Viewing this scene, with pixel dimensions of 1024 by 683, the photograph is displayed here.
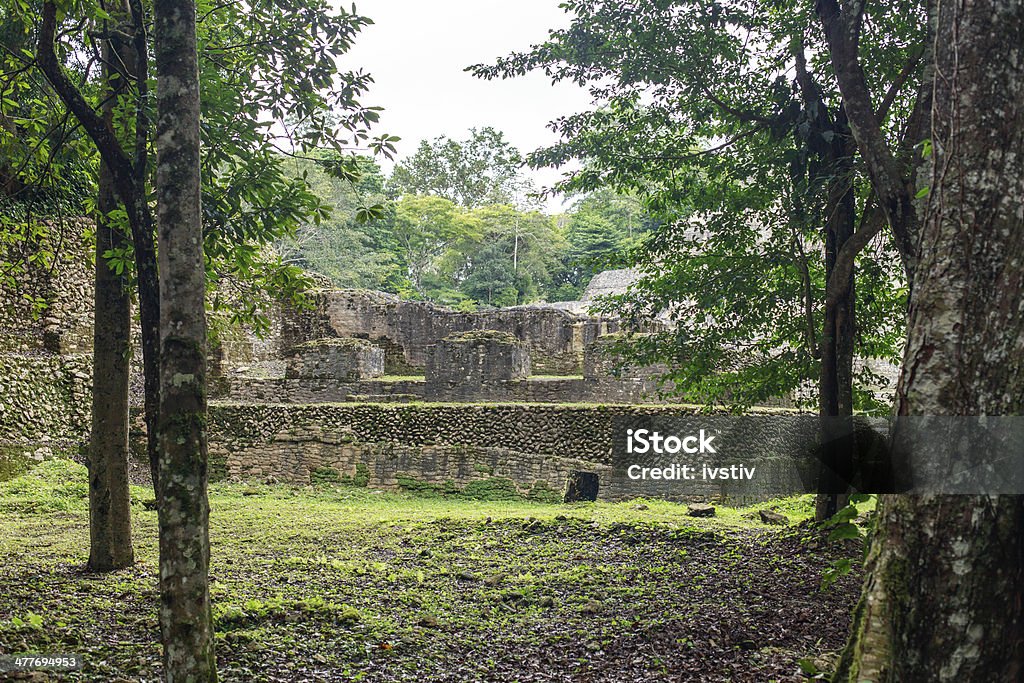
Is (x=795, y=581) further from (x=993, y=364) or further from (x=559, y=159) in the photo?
(x=559, y=159)

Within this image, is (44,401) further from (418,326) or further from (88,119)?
(418,326)

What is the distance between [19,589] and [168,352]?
357 cm

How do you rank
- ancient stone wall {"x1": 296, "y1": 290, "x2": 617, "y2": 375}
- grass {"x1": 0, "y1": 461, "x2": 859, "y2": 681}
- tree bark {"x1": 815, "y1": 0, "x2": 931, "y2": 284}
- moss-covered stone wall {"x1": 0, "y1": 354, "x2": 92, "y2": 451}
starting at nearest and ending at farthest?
grass {"x1": 0, "y1": 461, "x2": 859, "y2": 681} < tree bark {"x1": 815, "y1": 0, "x2": 931, "y2": 284} < moss-covered stone wall {"x1": 0, "y1": 354, "x2": 92, "y2": 451} < ancient stone wall {"x1": 296, "y1": 290, "x2": 617, "y2": 375}

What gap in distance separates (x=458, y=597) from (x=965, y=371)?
13.6ft

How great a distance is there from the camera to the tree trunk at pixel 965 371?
2381 millimetres

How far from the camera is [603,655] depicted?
445 centimetres

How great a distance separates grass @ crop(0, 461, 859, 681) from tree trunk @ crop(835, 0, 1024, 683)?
1576 mm

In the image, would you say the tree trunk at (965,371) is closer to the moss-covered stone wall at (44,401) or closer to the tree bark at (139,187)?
the tree bark at (139,187)

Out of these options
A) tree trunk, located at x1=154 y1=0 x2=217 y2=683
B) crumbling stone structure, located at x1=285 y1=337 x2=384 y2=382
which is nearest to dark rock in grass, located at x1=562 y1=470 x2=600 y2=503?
crumbling stone structure, located at x1=285 y1=337 x2=384 y2=382

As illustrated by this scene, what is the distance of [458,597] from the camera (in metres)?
5.73

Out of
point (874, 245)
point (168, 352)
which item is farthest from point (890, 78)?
point (168, 352)

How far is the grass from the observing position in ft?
13.9

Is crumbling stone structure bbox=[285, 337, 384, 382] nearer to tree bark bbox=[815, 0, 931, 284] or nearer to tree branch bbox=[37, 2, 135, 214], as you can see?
tree branch bbox=[37, 2, 135, 214]

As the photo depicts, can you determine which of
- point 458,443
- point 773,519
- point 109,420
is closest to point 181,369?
point 109,420
